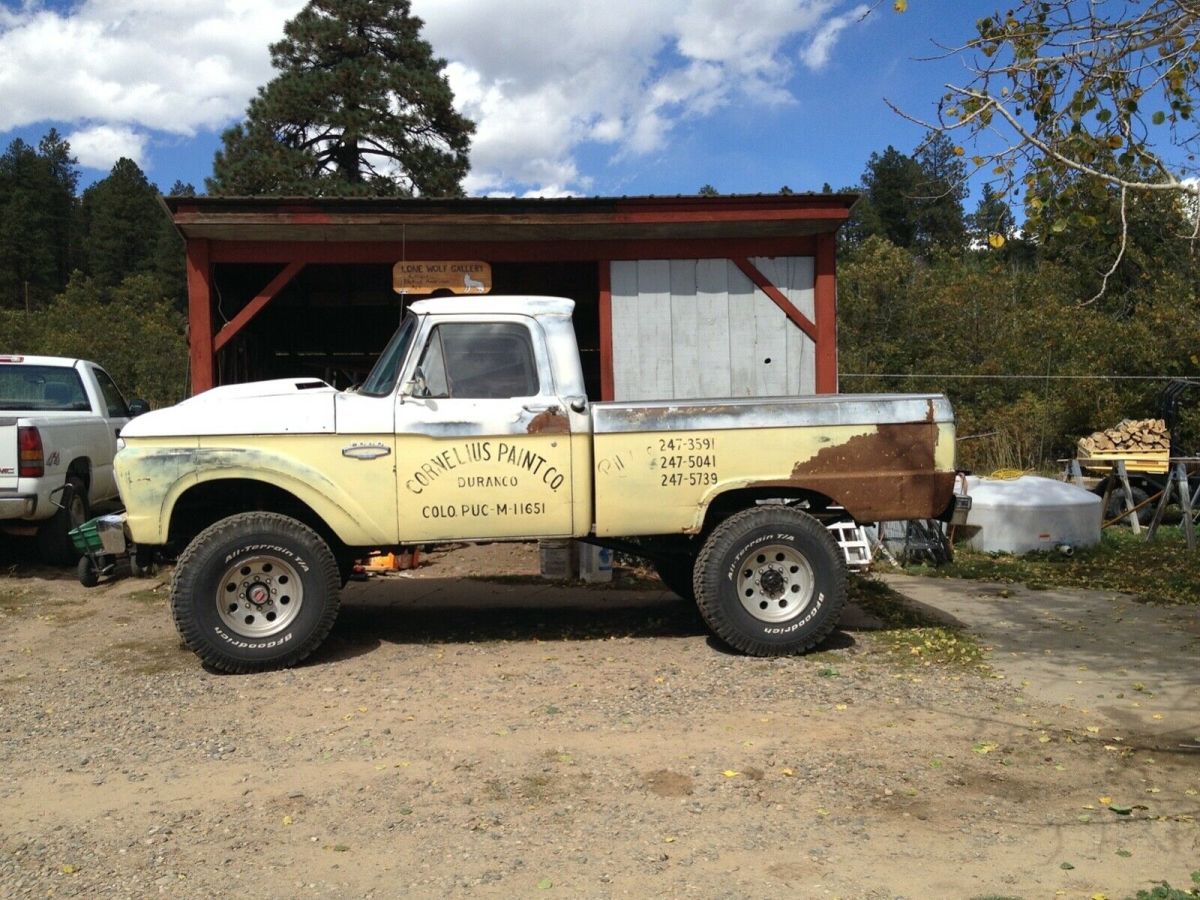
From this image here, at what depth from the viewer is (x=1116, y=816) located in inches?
166

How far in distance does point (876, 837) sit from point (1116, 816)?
42.1 inches

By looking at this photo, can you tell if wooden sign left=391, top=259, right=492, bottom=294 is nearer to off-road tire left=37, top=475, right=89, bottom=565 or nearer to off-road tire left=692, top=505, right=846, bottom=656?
off-road tire left=37, top=475, right=89, bottom=565

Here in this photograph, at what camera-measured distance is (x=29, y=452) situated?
29.9 ft

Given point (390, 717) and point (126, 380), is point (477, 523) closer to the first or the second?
point (390, 717)

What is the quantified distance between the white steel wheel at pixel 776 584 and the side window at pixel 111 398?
7.76 metres

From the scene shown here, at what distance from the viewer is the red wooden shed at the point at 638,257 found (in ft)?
31.4

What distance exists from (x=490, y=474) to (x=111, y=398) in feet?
22.7

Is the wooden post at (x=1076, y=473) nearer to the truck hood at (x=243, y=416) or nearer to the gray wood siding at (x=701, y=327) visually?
the gray wood siding at (x=701, y=327)

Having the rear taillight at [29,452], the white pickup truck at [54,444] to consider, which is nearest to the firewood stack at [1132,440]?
the white pickup truck at [54,444]

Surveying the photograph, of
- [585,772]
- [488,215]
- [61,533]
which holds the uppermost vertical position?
[488,215]

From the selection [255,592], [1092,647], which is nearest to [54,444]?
[255,592]

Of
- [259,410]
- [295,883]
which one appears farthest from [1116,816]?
[259,410]

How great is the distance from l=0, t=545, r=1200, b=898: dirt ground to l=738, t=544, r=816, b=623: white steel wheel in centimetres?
36

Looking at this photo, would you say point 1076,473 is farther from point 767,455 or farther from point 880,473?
point 767,455
